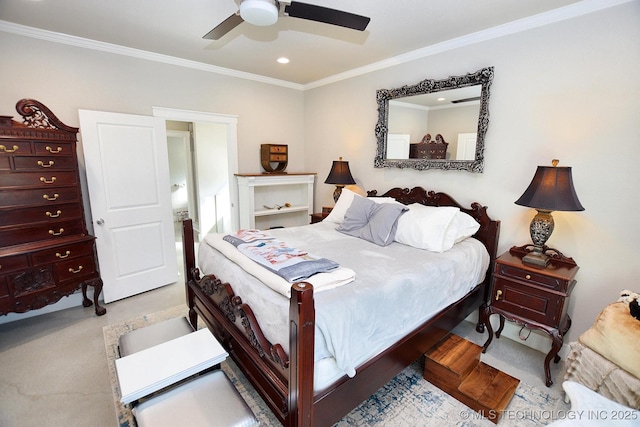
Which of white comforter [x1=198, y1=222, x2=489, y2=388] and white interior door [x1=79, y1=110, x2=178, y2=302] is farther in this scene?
white interior door [x1=79, y1=110, x2=178, y2=302]

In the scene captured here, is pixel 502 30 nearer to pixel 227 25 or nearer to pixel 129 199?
pixel 227 25

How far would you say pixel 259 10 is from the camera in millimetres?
1677

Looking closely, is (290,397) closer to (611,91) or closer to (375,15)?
(375,15)

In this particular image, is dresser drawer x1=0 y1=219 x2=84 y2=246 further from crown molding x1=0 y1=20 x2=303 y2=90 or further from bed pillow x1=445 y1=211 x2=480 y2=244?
bed pillow x1=445 y1=211 x2=480 y2=244

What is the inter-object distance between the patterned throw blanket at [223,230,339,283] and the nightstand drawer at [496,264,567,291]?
1.38 metres

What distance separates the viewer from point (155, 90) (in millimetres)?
3322

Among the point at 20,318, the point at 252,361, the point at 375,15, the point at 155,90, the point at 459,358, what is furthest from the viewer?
the point at 155,90

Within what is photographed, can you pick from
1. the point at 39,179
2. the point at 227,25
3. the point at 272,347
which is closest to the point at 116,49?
the point at 39,179

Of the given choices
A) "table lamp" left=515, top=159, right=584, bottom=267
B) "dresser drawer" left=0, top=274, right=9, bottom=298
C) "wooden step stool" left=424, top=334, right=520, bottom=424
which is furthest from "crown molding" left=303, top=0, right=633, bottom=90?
"dresser drawer" left=0, top=274, right=9, bottom=298

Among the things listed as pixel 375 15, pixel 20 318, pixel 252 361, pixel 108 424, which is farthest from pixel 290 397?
pixel 20 318

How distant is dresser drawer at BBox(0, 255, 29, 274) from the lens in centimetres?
234

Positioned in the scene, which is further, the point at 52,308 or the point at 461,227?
the point at 52,308

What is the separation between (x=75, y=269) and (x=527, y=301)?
153 inches

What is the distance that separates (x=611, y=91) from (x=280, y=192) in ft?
12.2
